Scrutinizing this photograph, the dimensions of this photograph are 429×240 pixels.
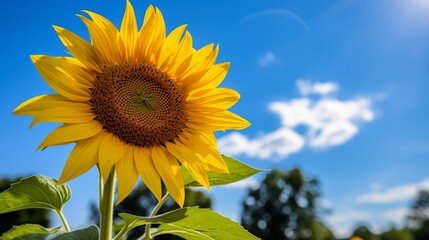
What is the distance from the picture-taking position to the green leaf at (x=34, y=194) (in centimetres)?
231

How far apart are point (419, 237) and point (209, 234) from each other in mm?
80060

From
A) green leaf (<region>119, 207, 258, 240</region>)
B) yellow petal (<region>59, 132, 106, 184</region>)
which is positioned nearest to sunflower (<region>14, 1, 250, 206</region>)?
yellow petal (<region>59, 132, 106, 184</region>)

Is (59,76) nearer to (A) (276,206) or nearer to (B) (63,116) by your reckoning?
(B) (63,116)

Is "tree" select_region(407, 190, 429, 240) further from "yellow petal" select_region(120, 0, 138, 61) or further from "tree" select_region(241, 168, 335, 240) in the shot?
"yellow petal" select_region(120, 0, 138, 61)

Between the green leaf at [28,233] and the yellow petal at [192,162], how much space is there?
26.4 inches

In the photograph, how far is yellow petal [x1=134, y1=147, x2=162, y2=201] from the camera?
2141 mm

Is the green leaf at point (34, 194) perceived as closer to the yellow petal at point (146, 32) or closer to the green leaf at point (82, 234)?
the green leaf at point (82, 234)

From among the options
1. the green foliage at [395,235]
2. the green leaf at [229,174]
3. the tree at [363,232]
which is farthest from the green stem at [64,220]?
the green foliage at [395,235]

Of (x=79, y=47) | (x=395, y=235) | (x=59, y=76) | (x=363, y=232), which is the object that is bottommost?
(x=59, y=76)

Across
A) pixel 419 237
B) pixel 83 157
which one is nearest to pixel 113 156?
pixel 83 157

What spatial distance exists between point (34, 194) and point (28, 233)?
0.21 m

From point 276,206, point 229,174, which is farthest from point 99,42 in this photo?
point 276,206

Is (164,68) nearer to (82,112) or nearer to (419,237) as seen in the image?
(82,112)

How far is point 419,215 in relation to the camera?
78.9m
